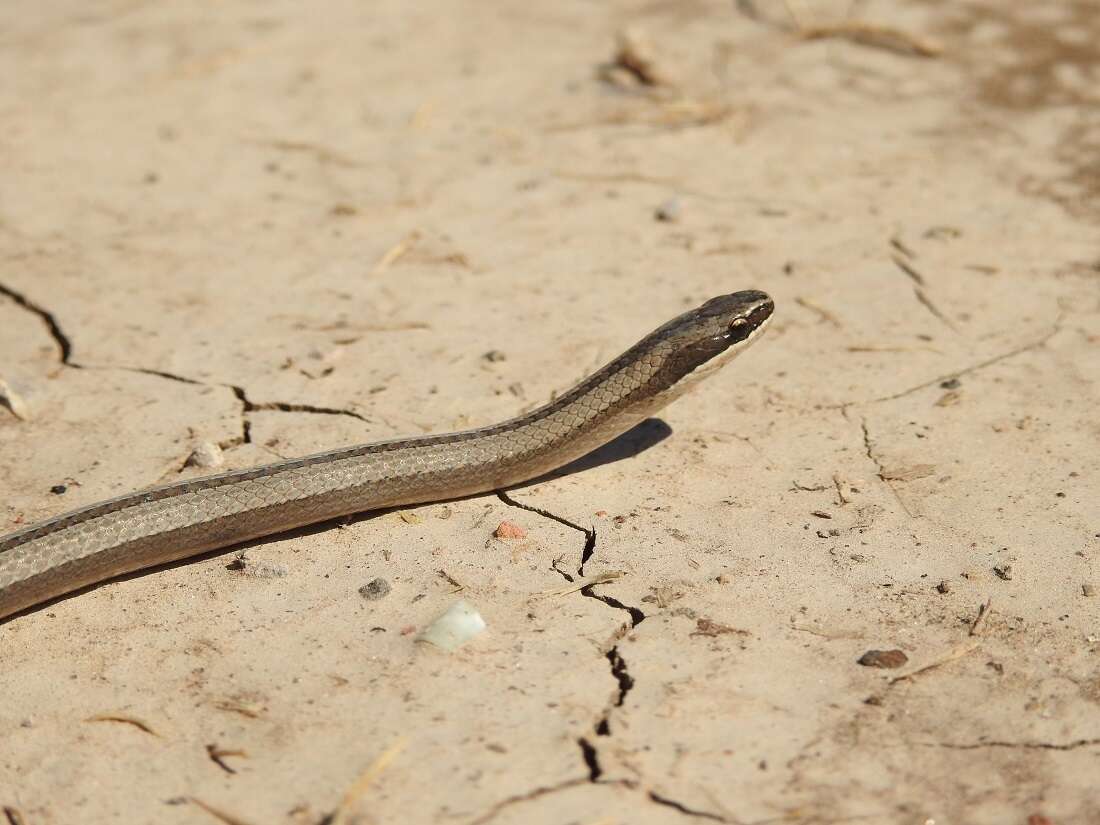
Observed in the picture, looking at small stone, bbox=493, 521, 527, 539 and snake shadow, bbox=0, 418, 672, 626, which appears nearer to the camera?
snake shadow, bbox=0, 418, 672, 626

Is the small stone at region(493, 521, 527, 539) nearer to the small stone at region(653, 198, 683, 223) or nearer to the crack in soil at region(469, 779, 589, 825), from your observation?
the crack in soil at region(469, 779, 589, 825)

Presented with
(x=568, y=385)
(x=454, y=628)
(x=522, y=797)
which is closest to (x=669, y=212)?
(x=568, y=385)

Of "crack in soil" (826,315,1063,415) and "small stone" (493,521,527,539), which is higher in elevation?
"crack in soil" (826,315,1063,415)

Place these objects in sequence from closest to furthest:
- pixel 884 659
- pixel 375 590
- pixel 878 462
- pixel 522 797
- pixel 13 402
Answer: pixel 522 797, pixel 884 659, pixel 375 590, pixel 878 462, pixel 13 402

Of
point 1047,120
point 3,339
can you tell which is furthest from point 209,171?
point 1047,120

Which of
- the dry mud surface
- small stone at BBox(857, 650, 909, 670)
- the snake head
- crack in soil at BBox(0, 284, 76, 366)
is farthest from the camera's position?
crack in soil at BBox(0, 284, 76, 366)

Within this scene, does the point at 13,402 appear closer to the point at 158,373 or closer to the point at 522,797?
the point at 158,373

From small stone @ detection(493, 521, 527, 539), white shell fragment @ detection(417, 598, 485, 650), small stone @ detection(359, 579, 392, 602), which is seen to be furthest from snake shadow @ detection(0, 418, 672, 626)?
white shell fragment @ detection(417, 598, 485, 650)

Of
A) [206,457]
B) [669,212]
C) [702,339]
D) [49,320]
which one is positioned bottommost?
[206,457]
